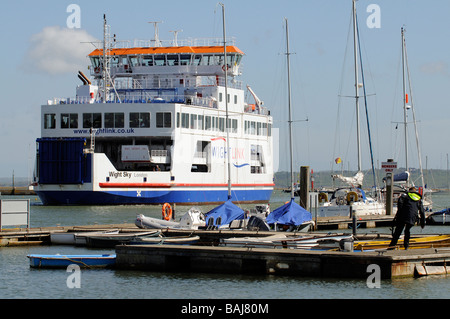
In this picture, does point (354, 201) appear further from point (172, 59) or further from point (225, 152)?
point (172, 59)

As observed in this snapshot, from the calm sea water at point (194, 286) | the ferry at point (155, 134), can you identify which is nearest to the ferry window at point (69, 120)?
the ferry at point (155, 134)

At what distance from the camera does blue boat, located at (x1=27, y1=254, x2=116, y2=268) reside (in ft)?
75.7

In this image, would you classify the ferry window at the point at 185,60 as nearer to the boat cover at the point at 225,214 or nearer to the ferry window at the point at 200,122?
the ferry window at the point at 200,122

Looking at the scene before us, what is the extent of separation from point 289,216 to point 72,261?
9896mm

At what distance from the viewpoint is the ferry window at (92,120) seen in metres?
55.3

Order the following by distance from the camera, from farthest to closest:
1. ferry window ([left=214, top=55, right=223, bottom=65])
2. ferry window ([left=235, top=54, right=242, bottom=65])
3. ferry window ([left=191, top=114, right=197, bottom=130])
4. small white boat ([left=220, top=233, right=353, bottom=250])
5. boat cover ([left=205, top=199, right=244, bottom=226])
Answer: ferry window ([left=235, top=54, right=242, bottom=65]), ferry window ([left=214, top=55, right=223, bottom=65]), ferry window ([left=191, top=114, right=197, bottom=130]), boat cover ([left=205, top=199, right=244, bottom=226]), small white boat ([left=220, top=233, right=353, bottom=250])

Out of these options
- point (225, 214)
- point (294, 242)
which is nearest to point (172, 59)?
point (225, 214)

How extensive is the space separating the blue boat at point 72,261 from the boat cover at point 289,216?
8.60m

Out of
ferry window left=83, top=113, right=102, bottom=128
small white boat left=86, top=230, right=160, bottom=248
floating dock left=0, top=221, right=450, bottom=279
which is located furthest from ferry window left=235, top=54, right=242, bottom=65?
floating dock left=0, top=221, right=450, bottom=279

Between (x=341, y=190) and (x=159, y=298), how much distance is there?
27.8m

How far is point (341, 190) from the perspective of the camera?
149 feet

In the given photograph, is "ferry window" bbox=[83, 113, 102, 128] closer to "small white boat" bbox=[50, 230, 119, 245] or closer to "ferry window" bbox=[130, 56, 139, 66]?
"ferry window" bbox=[130, 56, 139, 66]

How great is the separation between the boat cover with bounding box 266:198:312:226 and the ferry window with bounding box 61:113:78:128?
2771 centimetres

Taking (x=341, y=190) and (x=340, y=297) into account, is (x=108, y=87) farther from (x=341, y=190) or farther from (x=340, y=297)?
(x=340, y=297)
